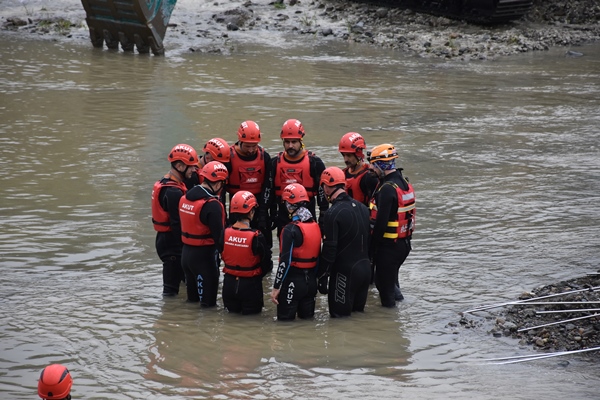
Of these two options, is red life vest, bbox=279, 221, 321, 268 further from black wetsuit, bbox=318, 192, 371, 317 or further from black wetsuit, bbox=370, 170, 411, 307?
black wetsuit, bbox=370, 170, 411, 307

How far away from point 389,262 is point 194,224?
5.94 feet

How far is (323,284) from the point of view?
26.3ft

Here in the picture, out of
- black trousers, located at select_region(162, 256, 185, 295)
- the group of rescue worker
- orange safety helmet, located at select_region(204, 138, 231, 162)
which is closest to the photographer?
the group of rescue worker

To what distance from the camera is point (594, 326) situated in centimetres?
744

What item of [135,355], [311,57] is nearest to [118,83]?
[311,57]

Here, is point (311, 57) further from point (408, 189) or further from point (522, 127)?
point (408, 189)

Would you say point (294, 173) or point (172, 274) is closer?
point (172, 274)

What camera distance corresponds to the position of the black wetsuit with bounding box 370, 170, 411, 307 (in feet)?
26.4

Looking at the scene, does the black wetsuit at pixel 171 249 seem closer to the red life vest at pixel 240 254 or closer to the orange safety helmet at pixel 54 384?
the red life vest at pixel 240 254

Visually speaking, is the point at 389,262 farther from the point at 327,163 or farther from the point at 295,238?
the point at 327,163

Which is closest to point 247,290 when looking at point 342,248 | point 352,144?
point 342,248

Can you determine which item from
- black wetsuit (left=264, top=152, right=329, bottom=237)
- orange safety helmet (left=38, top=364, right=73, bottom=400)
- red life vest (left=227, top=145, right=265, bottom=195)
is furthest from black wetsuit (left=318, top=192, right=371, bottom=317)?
orange safety helmet (left=38, top=364, right=73, bottom=400)

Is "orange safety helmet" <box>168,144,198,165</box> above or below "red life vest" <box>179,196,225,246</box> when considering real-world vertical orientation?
above

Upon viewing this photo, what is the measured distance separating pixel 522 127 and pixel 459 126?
1101mm
